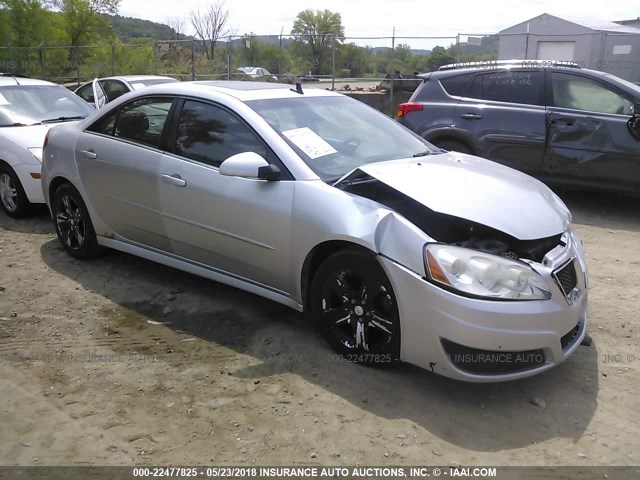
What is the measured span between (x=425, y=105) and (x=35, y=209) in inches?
197

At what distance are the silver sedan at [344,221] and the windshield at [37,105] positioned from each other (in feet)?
8.40

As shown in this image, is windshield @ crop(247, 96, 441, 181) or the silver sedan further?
windshield @ crop(247, 96, 441, 181)

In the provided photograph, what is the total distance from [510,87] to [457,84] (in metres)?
0.68

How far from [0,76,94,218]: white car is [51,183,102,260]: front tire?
1.22 m

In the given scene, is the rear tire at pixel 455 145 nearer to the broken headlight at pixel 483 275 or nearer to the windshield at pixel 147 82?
the broken headlight at pixel 483 275

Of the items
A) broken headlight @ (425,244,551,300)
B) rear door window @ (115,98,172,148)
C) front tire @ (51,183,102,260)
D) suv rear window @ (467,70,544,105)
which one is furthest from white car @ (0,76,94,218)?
suv rear window @ (467,70,544,105)

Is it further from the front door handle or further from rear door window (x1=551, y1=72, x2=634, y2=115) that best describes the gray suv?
the front door handle

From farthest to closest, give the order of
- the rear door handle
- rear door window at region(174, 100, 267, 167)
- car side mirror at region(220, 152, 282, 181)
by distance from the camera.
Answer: the rear door handle, rear door window at region(174, 100, 267, 167), car side mirror at region(220, 152, 282, 181)

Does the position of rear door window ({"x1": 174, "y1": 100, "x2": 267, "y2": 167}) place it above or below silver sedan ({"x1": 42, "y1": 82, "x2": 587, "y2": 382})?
above

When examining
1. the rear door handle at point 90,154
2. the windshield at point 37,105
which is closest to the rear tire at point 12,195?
the windshield at point 37,105

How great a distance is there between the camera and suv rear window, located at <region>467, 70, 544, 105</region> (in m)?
7.19

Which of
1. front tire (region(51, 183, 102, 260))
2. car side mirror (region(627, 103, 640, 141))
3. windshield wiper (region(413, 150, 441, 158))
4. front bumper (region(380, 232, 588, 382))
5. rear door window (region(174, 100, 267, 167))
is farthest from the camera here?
car side mirror (region(627, 103, 640, 141))

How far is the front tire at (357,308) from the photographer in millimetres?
3248

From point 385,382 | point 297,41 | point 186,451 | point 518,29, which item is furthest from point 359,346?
point 518,29
